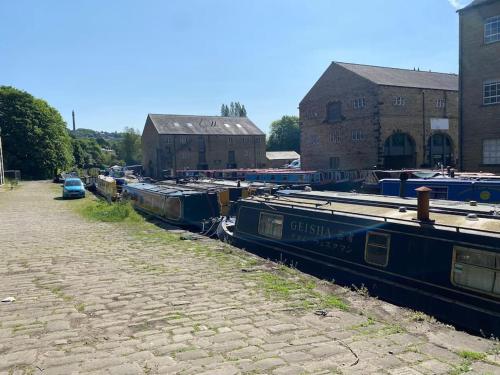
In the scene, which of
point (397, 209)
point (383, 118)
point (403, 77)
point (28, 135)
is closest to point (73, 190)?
point (383, 118)

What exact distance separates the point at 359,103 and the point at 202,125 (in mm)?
26402

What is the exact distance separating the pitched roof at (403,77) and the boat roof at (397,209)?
25.3m

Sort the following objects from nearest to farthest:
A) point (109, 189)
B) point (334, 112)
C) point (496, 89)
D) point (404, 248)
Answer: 1. point (404, 248)
2. point (496, 89)
3. point (109, 189)
4. point (334, 112)

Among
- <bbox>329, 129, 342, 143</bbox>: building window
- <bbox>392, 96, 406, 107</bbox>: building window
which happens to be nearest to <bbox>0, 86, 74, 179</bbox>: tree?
<bbox>329, 129, 342, 143</bbox>: building window

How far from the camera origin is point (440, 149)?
35.9 metres

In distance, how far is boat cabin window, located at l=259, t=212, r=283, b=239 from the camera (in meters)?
10.2

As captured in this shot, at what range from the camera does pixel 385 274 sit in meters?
7.18

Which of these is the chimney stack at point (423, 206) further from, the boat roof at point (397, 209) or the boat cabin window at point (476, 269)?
the boat cabin window at point (476, 269)

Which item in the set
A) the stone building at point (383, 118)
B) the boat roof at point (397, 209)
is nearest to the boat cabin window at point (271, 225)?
the boat roof at point (397, 209)

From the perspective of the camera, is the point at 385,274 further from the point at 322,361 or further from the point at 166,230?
the point at 166,230

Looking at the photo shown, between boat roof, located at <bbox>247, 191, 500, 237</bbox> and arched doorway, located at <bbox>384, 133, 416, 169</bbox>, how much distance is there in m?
24.5

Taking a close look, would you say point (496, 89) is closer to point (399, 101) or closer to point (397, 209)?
point (399, 101)

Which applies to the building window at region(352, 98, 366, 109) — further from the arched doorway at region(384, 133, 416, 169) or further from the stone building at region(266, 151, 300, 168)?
the stone building at region(266, 151, 300, 168)

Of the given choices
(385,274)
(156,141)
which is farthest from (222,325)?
(156,141)
